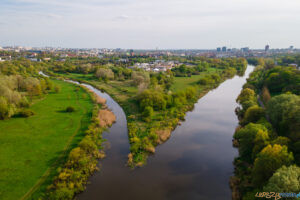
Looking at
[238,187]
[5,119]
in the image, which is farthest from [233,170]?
[5,119]

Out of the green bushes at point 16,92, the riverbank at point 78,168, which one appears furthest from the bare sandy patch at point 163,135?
the green bushes at point 16,92

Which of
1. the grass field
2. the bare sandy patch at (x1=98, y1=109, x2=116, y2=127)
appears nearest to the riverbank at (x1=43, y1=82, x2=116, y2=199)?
the grass field

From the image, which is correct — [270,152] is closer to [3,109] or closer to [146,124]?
[146,124]

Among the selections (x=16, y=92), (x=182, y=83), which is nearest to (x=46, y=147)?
(x=16, y=92)

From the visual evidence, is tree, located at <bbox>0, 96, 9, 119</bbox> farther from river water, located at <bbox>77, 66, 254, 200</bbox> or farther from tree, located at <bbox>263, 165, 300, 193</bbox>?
tree, located at <bbox>263, 165, 300, 193</bbox>

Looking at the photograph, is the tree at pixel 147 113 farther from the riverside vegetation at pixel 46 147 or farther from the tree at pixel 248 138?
the tree at pixel 248 138

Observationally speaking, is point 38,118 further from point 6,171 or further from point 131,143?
point 131,143
